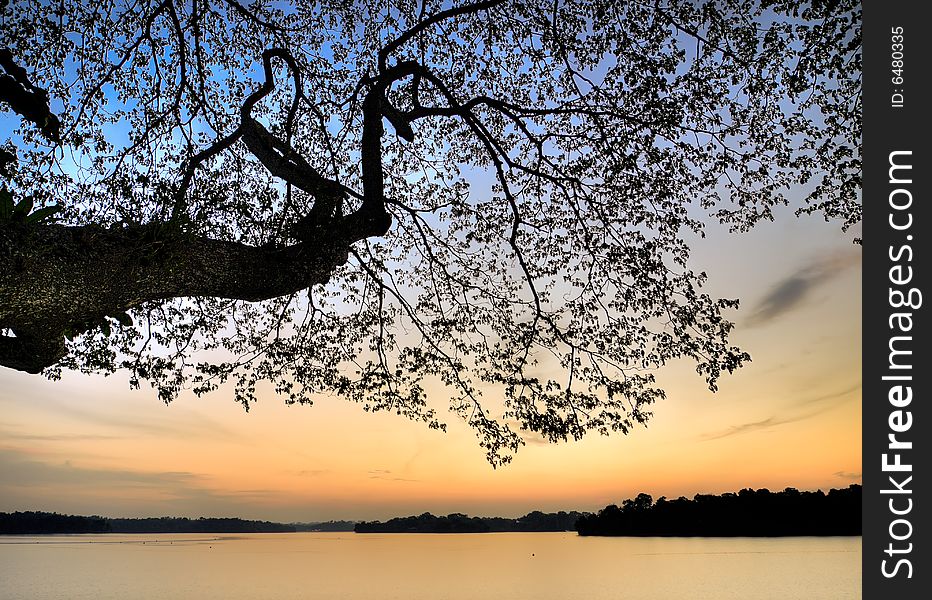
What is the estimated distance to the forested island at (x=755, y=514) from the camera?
95500 mm

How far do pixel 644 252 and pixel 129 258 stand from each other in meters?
6.25

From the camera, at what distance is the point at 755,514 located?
109000mm

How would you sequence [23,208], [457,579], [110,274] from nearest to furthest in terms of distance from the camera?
[23,208]
[110,274]
[457,579]

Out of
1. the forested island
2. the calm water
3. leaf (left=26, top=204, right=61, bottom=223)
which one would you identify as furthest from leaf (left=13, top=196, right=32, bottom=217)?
the forested island

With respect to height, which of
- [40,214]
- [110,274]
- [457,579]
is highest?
[40,214]

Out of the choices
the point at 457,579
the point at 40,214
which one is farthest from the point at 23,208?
the point at 457,579

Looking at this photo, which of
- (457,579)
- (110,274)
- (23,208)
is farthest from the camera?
(457,579)

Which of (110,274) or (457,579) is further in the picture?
(457,579)

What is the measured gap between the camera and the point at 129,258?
7332 mm

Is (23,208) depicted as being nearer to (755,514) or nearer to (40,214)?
(40,214)
